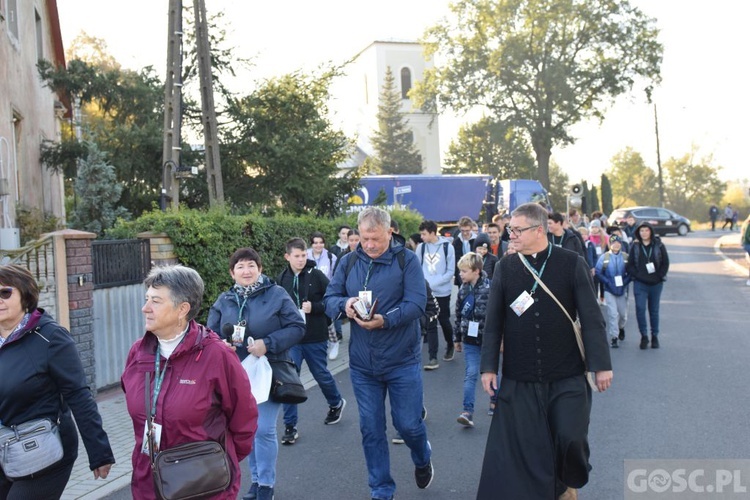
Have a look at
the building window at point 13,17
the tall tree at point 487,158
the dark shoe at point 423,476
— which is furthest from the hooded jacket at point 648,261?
the tall tree at point 487,158

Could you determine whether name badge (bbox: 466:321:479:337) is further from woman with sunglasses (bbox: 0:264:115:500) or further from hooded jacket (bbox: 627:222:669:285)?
hooded jacket (bbox: 627:222:669:285)

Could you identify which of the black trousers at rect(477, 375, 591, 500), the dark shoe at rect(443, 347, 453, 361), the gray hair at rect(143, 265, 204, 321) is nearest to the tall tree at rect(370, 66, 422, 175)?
the dark shoe at rect(443, 347, 453, 361)

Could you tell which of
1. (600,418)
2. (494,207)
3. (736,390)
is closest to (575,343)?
(600,418)

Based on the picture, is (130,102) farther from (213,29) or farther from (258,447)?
(258,447)

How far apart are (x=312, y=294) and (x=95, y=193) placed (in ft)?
33.3

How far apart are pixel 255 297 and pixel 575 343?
2168mm

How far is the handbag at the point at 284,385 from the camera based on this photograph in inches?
203

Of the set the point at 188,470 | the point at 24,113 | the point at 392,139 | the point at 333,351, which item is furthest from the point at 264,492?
the point at 392,139

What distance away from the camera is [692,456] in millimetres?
6008

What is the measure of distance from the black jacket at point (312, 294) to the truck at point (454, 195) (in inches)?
1144

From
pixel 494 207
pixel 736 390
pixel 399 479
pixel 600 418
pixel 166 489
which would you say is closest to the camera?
pixel 166 489

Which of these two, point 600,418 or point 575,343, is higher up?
point 575,343

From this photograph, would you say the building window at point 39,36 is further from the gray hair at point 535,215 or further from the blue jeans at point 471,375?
the gray hair at point 535,215

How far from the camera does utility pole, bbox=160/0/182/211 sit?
15000 mm
